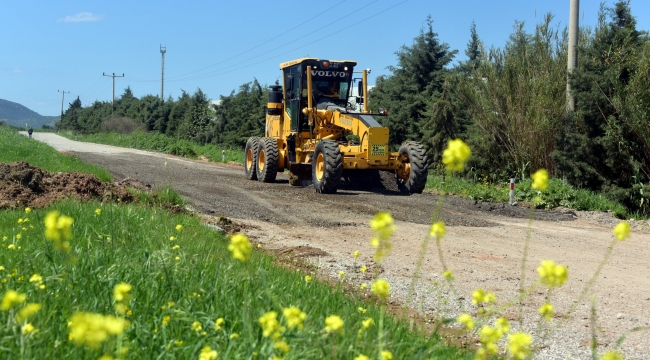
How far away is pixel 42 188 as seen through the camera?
10383mm

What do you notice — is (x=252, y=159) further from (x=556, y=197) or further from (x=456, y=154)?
(x=456, y=154)

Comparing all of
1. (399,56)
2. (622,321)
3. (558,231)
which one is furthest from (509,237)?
(399,56)

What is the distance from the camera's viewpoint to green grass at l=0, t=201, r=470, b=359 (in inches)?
112

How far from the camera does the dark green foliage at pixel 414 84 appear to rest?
98.8ft

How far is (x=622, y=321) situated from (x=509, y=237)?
4.80 m

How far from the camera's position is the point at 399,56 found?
106 ft

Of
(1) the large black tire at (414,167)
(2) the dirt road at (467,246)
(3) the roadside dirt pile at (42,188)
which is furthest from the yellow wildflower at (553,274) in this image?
(1) the large black tire at (414,167)

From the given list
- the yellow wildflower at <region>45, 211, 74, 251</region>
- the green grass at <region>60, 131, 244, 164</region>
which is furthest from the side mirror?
the yellow wildflower at <region>45, 211, 74, 251</region>

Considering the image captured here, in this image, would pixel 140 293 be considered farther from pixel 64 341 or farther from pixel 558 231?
pixel 558 231

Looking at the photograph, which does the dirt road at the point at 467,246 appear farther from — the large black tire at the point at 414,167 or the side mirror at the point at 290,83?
the side mirror at the point at 290,83

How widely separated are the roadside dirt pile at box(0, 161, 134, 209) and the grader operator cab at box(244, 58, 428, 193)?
6.27m

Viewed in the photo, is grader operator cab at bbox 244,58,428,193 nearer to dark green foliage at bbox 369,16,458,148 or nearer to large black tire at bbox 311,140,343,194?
large black tire at bbox 311,140,343,194

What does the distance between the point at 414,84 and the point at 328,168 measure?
53.2ft

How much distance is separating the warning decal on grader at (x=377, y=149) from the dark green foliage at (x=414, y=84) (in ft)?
42.6
